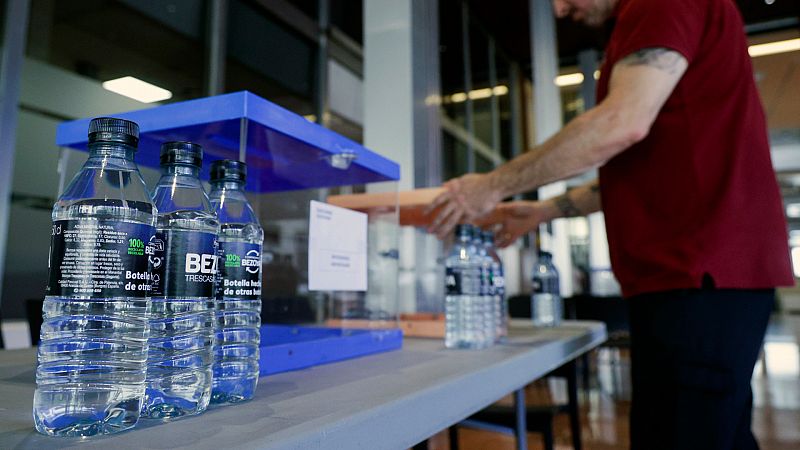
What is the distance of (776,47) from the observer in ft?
24.1

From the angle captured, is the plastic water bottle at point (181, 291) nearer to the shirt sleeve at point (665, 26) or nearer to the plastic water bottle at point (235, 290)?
the plastic water bottle at point (235, 290)

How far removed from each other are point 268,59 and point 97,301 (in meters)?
3.65

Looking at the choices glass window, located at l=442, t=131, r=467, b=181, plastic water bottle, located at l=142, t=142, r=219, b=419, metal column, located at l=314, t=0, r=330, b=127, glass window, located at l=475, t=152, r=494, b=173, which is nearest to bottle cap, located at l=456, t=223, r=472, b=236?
plastic water bottle, located at l=142, t=142, r=219, b=419

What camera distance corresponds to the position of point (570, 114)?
821 cm

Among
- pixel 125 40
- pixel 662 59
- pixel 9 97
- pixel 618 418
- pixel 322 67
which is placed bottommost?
pixel 618 418

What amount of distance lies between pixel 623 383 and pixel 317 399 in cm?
529

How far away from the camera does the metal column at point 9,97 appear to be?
7.97ft

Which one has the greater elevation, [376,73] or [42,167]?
[376,73]

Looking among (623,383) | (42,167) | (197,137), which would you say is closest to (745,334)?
(197,137)

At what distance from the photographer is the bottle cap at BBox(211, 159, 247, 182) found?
0.67 m

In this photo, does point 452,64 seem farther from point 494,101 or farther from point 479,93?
point 494,101

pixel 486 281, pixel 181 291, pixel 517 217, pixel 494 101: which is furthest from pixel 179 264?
pixel 494 101

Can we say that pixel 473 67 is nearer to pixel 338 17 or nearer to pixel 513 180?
pixel 338 17

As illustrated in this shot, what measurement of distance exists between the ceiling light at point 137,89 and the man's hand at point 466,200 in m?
2.24
